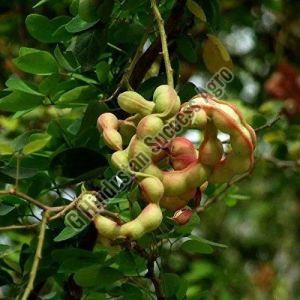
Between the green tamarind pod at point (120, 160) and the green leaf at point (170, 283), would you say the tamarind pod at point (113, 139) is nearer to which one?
the green tamarind pod at point (120, 160)

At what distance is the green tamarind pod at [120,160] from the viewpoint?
61cm

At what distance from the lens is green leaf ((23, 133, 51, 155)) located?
0.85 meters

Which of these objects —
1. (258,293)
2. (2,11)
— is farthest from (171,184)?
(258,293)

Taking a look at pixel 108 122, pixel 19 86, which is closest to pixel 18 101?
pixel 19 86

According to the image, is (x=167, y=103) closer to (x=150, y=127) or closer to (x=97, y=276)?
(x=150, y=127)

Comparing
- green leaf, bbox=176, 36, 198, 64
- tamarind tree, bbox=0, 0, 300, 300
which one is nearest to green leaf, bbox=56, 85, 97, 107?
tamarind tree, bbox=0, 0, 300, 300

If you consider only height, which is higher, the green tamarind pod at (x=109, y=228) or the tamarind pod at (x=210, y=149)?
the tamarind pod at (x=210, y=149)

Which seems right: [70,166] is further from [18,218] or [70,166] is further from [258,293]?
[258,293]

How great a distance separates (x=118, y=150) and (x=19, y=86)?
266mm

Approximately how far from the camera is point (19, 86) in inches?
34.1

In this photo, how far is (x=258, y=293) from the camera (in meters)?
2.37

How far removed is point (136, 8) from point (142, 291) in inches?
11.2

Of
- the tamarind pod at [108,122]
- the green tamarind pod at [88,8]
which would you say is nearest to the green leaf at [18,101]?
the green tamarind pod at [88,8]

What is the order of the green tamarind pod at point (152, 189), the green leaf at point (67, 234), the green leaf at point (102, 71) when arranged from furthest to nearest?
the green leaf at point (102, 71) < the green leaf at point (67, 234) < the green tamarind pod at point (152, 189)
